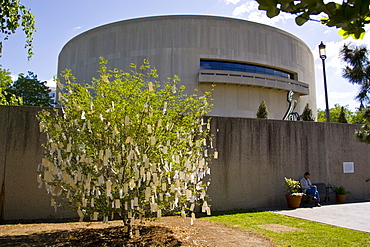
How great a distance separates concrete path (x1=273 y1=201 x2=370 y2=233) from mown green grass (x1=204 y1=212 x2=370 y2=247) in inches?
20.4

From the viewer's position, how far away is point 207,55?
2738 cm

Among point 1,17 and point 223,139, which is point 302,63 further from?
point 1,17

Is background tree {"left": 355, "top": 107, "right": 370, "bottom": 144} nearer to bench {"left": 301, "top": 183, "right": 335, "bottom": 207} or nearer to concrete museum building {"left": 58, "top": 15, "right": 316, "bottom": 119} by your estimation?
bench {"left": 301, "top": 183, "right": 335, "bottom": 207}

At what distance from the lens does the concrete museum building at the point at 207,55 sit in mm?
27109

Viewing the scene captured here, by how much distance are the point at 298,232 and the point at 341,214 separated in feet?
10.4

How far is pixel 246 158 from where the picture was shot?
1055 centimetres

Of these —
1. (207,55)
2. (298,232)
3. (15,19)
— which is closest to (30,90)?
(207,55)

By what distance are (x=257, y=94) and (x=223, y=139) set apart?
19374 mm

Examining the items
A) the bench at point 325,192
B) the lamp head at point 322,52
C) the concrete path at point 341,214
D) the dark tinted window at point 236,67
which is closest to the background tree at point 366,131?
the concrete path at point 341,214

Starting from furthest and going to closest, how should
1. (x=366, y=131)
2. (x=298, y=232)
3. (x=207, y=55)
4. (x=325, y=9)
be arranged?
(x=207, y=55)
(x=366, y=131)
(x=298, y=232)
(x=325, y=9)

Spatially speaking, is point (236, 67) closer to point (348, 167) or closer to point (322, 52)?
point (322, 52)

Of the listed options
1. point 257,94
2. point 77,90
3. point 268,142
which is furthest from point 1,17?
point 257,94

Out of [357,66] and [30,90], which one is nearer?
[357,66]

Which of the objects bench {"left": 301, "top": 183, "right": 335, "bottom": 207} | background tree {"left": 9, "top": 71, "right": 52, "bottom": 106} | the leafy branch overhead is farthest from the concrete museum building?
the leafy branch overhead
